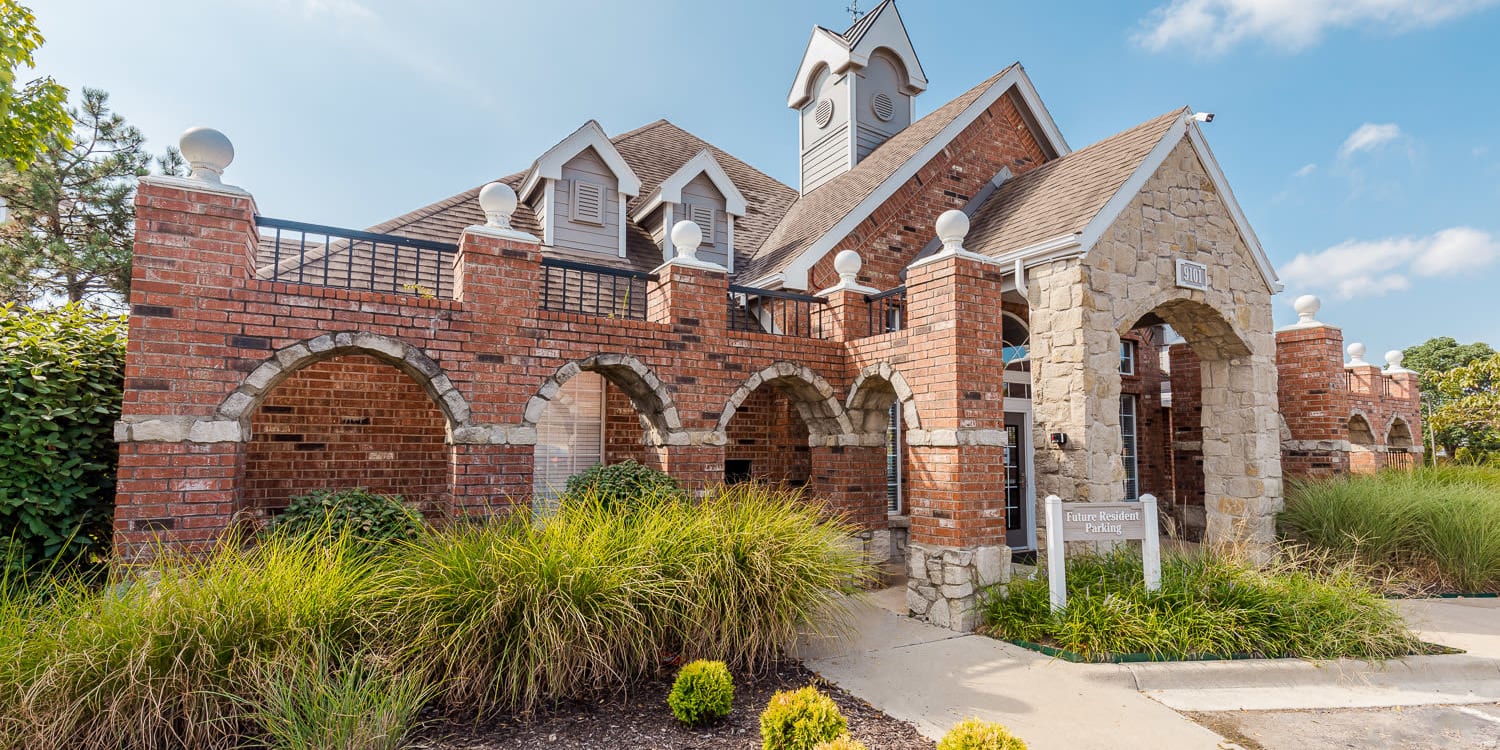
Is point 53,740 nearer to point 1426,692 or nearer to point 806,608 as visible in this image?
point 806,608

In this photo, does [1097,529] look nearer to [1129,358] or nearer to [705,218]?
[705,218]

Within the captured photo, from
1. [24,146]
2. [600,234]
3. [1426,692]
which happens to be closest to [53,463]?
[24,146]

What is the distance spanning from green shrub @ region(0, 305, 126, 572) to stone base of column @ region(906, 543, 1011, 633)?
685 centimetres

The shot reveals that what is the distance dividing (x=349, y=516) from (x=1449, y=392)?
2268 cm

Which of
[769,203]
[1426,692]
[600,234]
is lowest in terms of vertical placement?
[1426,692]

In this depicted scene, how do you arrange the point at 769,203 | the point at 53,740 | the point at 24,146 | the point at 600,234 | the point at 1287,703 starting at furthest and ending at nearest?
1. the point at 769,203
2. the point at 600,234
3. the point at 24,146
4. the point at 1287,703
5. the point at 53,740

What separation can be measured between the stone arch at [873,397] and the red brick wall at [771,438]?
4.12ft

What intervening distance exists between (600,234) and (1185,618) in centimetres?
888

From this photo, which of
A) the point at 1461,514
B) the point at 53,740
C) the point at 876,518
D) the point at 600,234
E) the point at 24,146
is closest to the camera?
the point at 53,740

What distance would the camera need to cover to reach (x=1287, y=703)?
5016 millimetres

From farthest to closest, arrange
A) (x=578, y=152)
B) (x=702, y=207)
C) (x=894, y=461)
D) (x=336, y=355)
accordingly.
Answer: (x=702, y=207), (x=578, y=152), (x=894, y=461), (x=336, y=355)

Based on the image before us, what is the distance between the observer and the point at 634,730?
4.07m

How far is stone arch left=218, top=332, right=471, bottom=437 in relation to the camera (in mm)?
5286

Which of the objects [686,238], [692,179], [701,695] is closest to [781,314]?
[686,238]
